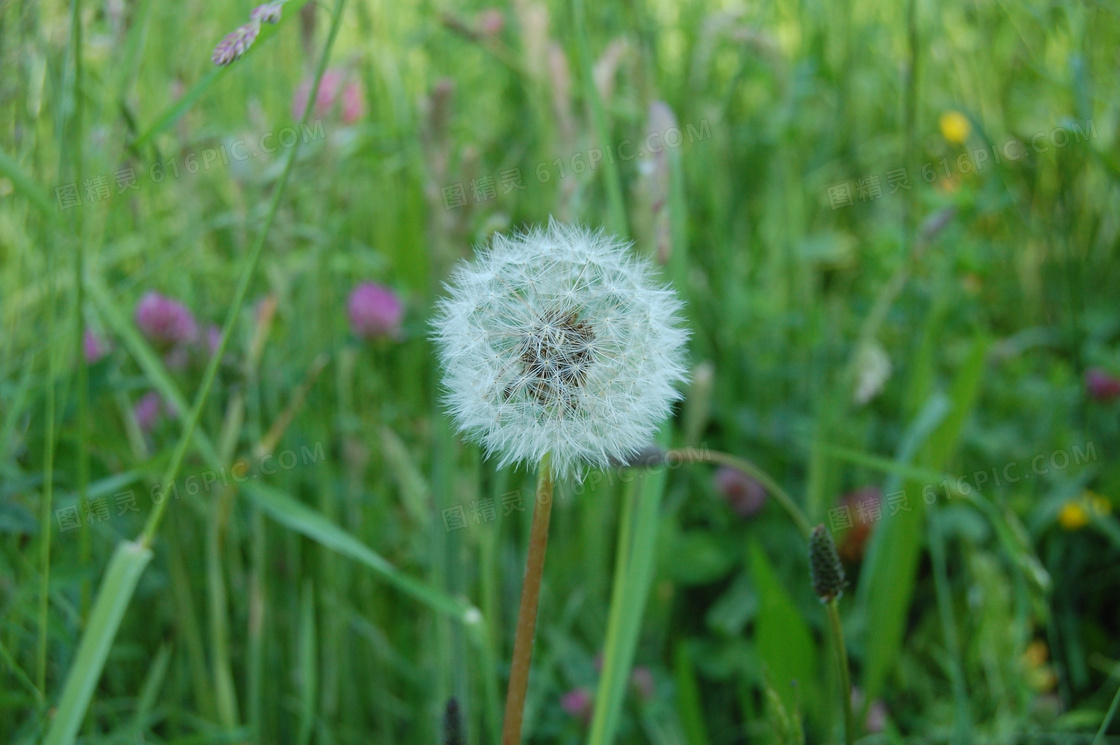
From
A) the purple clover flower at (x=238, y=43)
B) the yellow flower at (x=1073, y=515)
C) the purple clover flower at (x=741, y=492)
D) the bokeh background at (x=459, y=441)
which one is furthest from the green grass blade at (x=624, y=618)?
the yellow flower at (x=1073, y=515)

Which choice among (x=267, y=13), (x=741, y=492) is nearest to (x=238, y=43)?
(x=267, y=13)

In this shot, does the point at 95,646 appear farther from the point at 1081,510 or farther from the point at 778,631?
the point at 1081,510

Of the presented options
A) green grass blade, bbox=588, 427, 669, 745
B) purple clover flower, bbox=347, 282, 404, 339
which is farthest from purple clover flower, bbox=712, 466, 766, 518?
green grass blade, bbox=588, 427, 669, 745

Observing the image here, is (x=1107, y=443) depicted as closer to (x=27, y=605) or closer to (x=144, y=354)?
(x=144, y=354)

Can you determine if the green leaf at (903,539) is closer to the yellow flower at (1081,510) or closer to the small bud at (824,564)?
the yellow flower at (1081,510)

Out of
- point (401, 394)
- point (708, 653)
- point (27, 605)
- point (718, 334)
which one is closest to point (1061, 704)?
point (708, 653)
